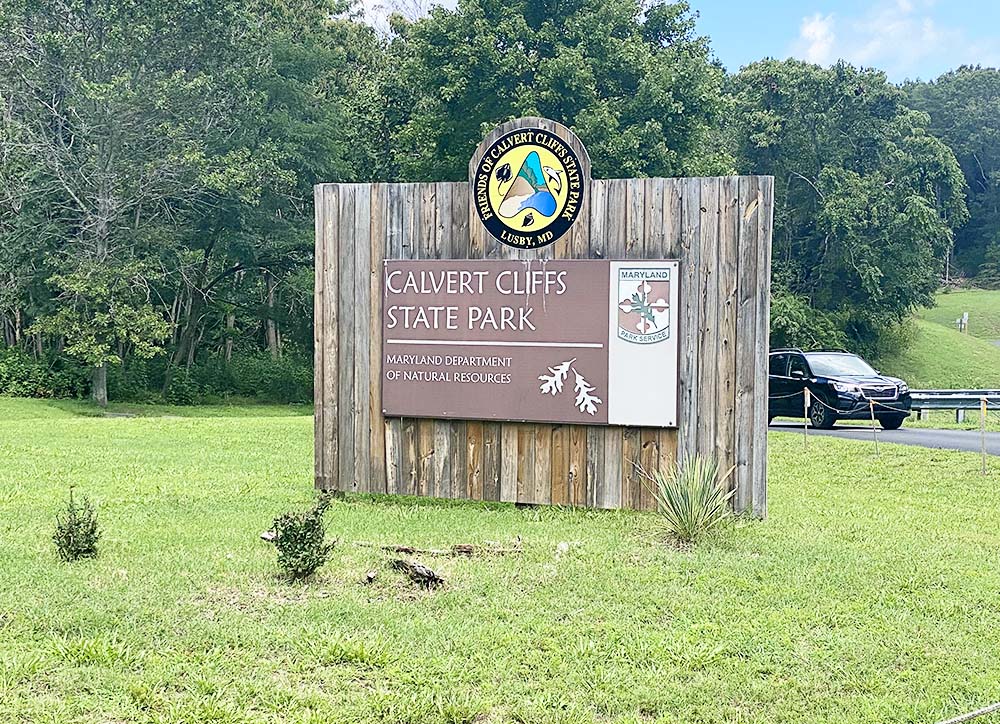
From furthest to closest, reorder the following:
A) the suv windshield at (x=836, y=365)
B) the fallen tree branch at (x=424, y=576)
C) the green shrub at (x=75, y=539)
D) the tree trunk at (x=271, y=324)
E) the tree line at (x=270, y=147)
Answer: the tree trunk at (x=271, y=324) → the tree line at (x=270, y=147) → the suv windshield at (x=836, y=365) → the green shrub at (x=75, y=539) → the fallen tree branch at (x=424, y=576)

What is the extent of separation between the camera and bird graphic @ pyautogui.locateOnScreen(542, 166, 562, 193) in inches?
346

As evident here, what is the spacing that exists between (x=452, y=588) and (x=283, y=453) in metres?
8.04

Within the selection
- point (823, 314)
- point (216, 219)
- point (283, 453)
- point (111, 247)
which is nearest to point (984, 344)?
point (823, 314)

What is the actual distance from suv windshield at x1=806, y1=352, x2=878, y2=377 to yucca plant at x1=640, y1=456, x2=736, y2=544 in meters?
12.0

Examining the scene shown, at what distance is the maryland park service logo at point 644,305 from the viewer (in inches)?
336

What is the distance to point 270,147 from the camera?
1182 inches

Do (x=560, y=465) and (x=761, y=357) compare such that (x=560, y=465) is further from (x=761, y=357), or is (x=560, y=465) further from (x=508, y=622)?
(x=508, y=622)

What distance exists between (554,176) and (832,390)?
11.4 m

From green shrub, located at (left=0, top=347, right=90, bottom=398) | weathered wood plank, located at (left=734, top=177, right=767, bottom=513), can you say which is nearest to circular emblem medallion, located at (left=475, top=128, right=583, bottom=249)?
weathered wood plank, located at (left=734, top=177, right=767, bottom=513)

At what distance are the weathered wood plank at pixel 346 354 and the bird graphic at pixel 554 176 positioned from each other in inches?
69.1

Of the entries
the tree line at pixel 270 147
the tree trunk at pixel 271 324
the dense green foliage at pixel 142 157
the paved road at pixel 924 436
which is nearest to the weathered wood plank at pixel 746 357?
the paved road at pixel 924 436

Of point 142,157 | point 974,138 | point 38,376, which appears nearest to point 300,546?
point 142,157

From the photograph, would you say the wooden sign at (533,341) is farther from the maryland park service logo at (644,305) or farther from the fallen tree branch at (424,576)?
the fallen tree branch at (424,576)

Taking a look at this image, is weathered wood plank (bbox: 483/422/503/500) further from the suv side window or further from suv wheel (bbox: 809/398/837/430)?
the suv side window
